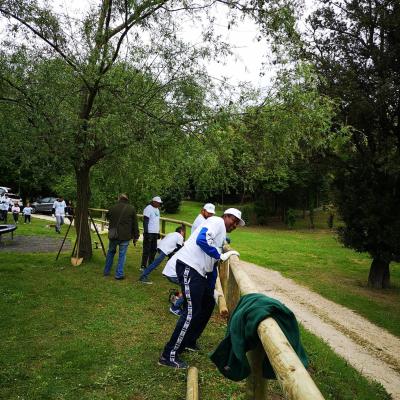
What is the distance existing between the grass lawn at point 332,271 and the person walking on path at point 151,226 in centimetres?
547

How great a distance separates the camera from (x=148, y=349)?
5605 mm

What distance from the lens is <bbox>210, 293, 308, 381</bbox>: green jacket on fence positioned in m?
2.55

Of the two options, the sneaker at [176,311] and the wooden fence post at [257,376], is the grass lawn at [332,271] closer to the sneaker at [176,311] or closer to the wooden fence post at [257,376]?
the sneaker at [176,311]

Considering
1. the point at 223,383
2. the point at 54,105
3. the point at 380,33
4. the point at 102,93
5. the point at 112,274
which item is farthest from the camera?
the point at 380,33

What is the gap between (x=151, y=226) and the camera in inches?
433

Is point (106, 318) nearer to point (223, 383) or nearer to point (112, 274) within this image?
point (223, 383)

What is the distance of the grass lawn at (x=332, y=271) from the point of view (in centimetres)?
1213

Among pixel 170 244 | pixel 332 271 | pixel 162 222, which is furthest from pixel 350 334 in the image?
pixel 332 271

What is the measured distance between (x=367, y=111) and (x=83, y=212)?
903 centimetres

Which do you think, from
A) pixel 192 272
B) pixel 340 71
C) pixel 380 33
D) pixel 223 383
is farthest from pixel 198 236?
pixel 380 33

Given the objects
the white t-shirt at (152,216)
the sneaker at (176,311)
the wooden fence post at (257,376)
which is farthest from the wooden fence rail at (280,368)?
the white t-shirt at (152,216)

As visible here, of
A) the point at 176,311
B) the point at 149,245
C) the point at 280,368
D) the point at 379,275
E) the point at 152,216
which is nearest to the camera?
the point at 280,368

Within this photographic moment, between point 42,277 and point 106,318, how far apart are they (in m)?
3.58

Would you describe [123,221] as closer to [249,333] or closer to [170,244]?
[170,244]
